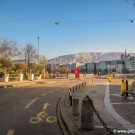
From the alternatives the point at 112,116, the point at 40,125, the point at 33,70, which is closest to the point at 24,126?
the point at 40,125

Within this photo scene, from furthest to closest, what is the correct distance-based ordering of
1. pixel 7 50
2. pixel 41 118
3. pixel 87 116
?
pixel 7 50, pixel 41 118, pixel 87 116

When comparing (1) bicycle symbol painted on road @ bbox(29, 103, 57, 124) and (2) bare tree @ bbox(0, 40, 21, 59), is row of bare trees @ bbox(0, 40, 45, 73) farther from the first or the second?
(1) bicycle symbol painted on road @ bbox(29, 103, 57, 124)

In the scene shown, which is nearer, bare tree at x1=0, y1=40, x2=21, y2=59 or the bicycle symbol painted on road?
the bicycle symbol painted on road

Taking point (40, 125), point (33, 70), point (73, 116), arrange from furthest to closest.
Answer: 1. point (33, 70)
2. point (73, 116)
3. point (40, 125)

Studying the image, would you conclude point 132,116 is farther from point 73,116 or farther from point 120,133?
point 120,133

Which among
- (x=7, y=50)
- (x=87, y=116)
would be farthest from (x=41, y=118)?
(x=7, y=50)

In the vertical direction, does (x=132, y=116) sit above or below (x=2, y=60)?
below

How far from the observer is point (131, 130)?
10164 millimetres

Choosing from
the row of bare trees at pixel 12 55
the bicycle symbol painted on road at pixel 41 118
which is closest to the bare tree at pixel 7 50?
the row of bare trees at pixel 12 55

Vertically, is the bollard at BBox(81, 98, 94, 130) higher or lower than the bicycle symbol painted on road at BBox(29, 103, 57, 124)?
higher

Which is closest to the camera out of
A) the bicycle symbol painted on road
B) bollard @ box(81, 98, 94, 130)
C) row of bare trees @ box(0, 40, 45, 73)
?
bollard @ box(81, 98, 94, 130)

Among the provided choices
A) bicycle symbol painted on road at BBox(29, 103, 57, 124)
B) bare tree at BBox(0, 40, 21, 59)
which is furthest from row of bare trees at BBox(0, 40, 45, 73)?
bicycle symbol painted on road at BBox(29, 103, 57, 124)

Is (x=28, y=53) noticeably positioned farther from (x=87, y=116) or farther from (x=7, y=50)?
(x=87, y=116)

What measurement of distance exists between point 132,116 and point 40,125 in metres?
3.86
